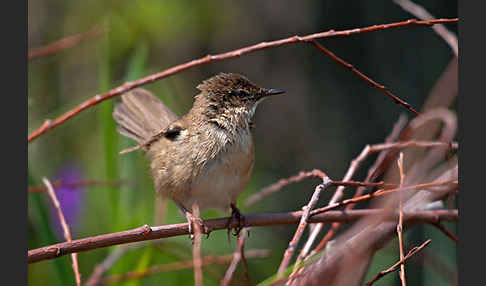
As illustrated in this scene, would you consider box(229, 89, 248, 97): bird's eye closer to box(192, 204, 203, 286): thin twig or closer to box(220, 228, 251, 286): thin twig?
box(220, 228, 251, 286): thin twig

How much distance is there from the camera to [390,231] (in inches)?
66.7

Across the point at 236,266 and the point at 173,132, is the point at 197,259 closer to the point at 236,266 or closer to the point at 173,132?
the point at 236,266

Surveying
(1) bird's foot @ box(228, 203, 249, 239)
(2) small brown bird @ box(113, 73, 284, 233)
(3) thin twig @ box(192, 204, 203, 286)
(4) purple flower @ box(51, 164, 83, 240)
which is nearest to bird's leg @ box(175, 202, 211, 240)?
(2) small brown bird @ box(113, 73, 284, 233)

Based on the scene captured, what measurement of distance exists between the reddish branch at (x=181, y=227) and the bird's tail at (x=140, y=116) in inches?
36.8

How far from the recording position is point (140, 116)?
279 cm

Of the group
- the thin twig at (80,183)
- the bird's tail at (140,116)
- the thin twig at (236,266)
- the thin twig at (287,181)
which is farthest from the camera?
the bird's tail at (140,116)

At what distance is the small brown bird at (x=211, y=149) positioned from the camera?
222 cm

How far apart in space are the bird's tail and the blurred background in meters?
0.11

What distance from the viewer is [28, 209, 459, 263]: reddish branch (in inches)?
51.2

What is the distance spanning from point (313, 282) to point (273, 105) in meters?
3.85

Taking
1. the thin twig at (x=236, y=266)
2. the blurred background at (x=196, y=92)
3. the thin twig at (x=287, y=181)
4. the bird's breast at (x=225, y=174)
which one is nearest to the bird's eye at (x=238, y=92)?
the bird's breast at (x=225, y=174)

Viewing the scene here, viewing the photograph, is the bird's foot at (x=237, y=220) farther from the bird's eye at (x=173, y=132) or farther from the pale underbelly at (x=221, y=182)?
the bird's eye at (x=173, y=132)

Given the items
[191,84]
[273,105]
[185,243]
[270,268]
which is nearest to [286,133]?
[273,105]

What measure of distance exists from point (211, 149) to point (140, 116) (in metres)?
0.71
